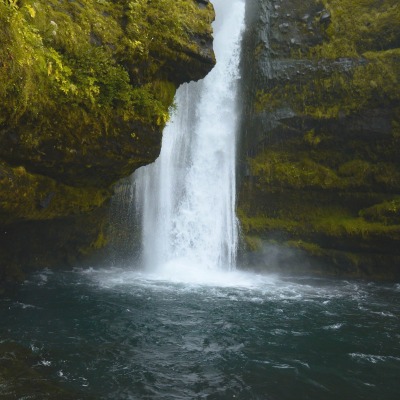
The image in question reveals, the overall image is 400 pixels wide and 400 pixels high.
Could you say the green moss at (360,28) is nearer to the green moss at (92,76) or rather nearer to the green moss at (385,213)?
the green moss at (385,213)

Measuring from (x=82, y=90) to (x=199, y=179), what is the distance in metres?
10.1

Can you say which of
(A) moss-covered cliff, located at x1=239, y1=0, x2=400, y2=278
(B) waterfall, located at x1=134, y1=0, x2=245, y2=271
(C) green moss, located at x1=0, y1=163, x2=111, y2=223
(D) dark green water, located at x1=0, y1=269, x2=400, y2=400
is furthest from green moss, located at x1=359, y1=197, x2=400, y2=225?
(C) green moss, located at x1=0, y1=163, x2=111, y2=223

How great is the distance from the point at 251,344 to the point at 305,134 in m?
11.5

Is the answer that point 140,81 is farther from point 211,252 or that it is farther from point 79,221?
point 211,252

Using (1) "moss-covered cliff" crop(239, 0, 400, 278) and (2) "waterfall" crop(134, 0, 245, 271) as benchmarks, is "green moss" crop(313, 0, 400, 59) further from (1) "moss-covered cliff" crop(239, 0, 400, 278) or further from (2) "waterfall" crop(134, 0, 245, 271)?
(2) "waterfall" crop(134, 0, 245, 271)

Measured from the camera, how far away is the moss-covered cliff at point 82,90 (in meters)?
7.75

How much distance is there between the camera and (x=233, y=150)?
62.2 ft

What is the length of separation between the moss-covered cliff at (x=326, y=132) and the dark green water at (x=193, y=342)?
169 inches

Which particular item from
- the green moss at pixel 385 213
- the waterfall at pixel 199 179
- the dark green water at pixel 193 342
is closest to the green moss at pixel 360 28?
the waterfall at pixel 199 179

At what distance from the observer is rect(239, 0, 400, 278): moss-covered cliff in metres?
16.7

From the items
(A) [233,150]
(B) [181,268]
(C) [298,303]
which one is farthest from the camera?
(A) [233,150]

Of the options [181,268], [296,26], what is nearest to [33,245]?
[181,268]

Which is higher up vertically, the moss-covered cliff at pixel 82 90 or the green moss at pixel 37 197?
the moss-covered cliff at pixel 82 90

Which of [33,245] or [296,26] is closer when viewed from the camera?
[33,245]
